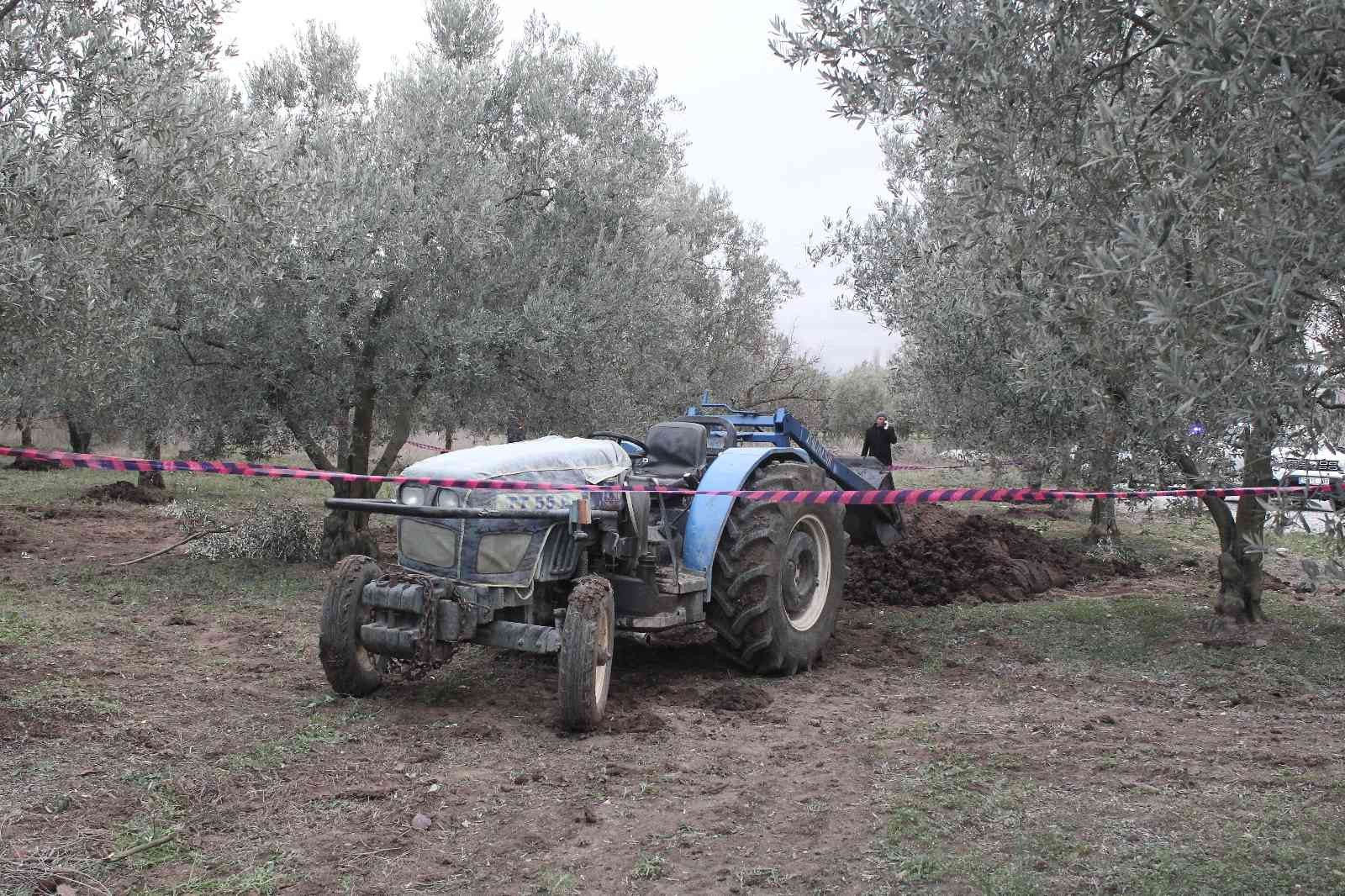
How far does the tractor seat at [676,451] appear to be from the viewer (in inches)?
294

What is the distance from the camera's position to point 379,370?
34.9 feet

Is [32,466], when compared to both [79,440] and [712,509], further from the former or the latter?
[712,509]

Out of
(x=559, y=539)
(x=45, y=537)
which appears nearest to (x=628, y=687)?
(x=559, y=539)

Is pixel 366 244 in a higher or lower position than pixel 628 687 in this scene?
higher

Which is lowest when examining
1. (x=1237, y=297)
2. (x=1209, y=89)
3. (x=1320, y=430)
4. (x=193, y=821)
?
(x=193, y=821)

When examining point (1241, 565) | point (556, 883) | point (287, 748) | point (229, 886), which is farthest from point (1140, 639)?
point (229, 886)

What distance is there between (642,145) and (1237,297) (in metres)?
12.5

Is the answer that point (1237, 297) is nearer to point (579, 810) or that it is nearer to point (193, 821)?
point (579, 810)

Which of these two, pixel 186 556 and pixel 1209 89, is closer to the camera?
pixel 1209 89

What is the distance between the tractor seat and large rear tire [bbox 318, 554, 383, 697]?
2.14 meters

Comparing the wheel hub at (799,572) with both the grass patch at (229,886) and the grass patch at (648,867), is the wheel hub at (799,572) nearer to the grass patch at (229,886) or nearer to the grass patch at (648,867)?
the grass patch at (648,867)

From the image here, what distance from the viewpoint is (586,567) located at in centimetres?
628

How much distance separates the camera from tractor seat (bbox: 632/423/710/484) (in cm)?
747


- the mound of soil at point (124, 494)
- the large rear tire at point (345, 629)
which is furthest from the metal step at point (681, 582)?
the mound of soil at point (124, 494)
